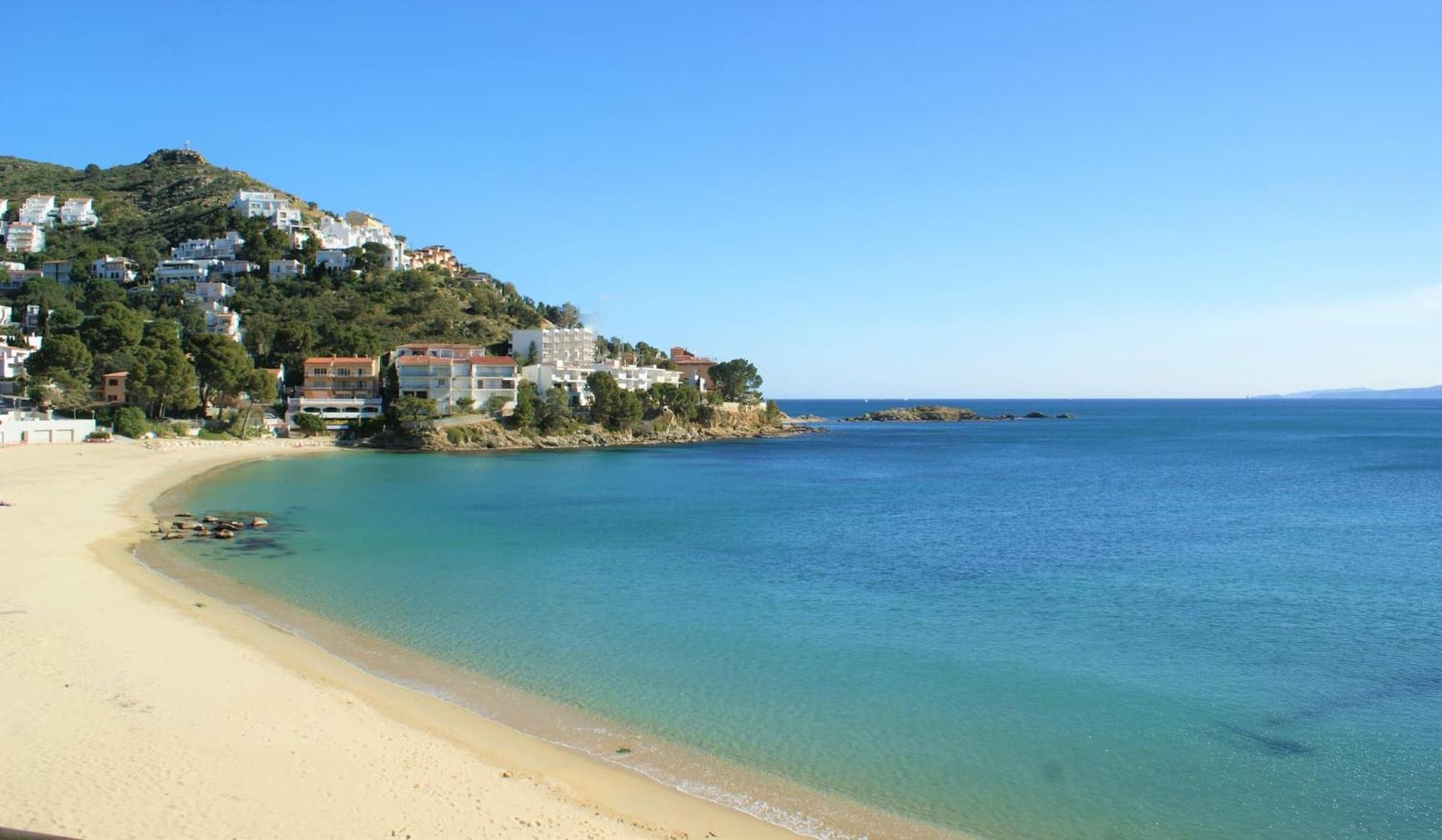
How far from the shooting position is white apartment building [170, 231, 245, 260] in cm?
10012

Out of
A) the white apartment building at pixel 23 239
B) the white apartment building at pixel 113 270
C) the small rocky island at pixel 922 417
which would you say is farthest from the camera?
the small rocky island at pixel 922 417

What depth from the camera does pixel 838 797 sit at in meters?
10.0

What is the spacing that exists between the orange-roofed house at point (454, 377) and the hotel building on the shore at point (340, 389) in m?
2.64

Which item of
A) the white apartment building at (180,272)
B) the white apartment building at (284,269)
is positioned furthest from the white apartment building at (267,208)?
the white apartment building at (180,272)

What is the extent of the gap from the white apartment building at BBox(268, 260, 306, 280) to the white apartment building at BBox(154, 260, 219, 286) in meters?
6.41

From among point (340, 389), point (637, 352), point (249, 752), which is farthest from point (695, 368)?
point (249, 752)

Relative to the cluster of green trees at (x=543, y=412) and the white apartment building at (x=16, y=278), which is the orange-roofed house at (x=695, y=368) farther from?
the white apartment building at (x=16, y=278)

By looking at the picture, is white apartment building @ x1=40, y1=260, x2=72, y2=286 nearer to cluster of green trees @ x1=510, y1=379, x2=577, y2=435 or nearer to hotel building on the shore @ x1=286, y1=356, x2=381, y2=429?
hotel building on the shore @ x1=286, y1=356, x2=381, y2=429

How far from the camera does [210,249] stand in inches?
3962

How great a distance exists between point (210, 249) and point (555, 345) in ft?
153

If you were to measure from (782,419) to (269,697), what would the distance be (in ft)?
306

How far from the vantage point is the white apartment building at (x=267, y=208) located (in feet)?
355

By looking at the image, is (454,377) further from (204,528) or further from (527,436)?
(204,528)

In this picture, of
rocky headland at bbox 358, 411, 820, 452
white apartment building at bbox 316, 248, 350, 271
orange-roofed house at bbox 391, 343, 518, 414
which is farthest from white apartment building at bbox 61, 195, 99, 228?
rocky headland at bbox 358, 411, 820, 452
